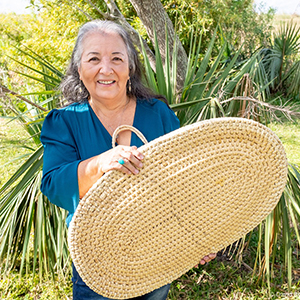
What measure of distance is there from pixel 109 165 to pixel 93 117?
14.1 inches

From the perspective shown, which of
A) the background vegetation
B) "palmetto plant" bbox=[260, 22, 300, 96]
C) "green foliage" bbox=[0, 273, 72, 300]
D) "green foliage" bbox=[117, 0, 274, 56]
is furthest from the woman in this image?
"palmetto plant" bbox=[260, 22, 300, 96]

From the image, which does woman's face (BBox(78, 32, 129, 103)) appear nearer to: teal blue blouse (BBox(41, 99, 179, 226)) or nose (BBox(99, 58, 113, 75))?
nose (BBox(99, 58, 113, 75))

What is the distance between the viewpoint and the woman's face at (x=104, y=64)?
1175mm

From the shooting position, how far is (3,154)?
191 inches

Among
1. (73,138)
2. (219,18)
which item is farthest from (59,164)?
(219,18)

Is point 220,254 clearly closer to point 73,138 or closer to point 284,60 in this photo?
point 73,138

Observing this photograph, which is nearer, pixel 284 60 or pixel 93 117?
pixel 93 117

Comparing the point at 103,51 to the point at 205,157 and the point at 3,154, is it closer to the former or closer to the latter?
the point at 205,157

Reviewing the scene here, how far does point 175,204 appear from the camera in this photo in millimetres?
1050

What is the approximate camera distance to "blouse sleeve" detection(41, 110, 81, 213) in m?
1.05

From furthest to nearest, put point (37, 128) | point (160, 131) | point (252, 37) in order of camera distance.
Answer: point (252, 37) → point (37, 128) → point (160, 131)

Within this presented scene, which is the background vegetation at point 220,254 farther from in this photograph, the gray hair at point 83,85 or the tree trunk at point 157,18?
the tree trunk at point 157,18

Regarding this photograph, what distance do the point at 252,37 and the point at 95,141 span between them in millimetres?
6924

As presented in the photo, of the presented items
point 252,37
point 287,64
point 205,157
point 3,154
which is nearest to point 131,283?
point 205,157
